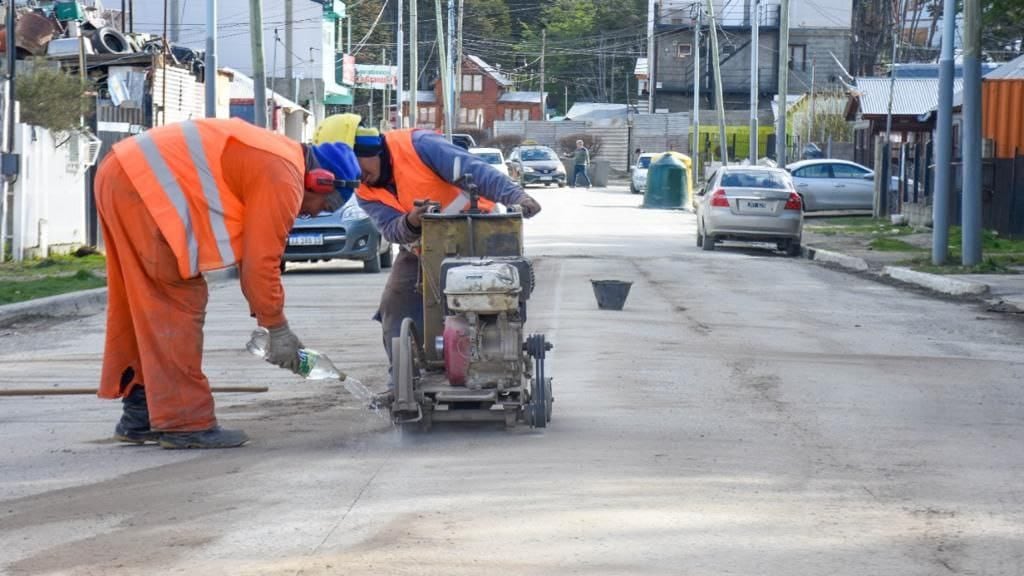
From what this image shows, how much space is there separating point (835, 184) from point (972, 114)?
1901 cm

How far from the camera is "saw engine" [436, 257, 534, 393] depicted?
798 centimetres

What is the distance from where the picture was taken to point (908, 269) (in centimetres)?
2202

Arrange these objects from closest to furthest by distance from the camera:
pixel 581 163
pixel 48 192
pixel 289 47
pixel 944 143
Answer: pixel 48 192 < pixel 944 143 < pixel 289 47 < pixel 581 163

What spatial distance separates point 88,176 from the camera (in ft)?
79.7

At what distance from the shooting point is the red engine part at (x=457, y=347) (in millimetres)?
8141

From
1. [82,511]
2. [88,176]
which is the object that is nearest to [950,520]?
[82,511]

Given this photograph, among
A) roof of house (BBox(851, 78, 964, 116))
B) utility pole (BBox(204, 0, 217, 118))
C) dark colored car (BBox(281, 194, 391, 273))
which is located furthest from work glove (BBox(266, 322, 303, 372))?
roof of house (BBox(851, 78, 964, 116))

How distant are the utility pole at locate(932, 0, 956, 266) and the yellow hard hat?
15288mm

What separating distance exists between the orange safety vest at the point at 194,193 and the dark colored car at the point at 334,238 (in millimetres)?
13604

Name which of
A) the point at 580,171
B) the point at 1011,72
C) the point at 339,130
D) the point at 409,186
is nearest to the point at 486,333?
the point at 409,186

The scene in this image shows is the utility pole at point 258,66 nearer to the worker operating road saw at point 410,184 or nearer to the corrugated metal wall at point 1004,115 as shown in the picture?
the corrugated metal wall at point 1004,115

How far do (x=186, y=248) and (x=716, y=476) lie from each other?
2.69m

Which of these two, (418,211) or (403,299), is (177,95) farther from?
(418,211)

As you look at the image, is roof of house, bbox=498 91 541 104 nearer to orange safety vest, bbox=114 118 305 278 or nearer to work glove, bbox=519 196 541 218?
work glove, bbox=519 196 541 218
